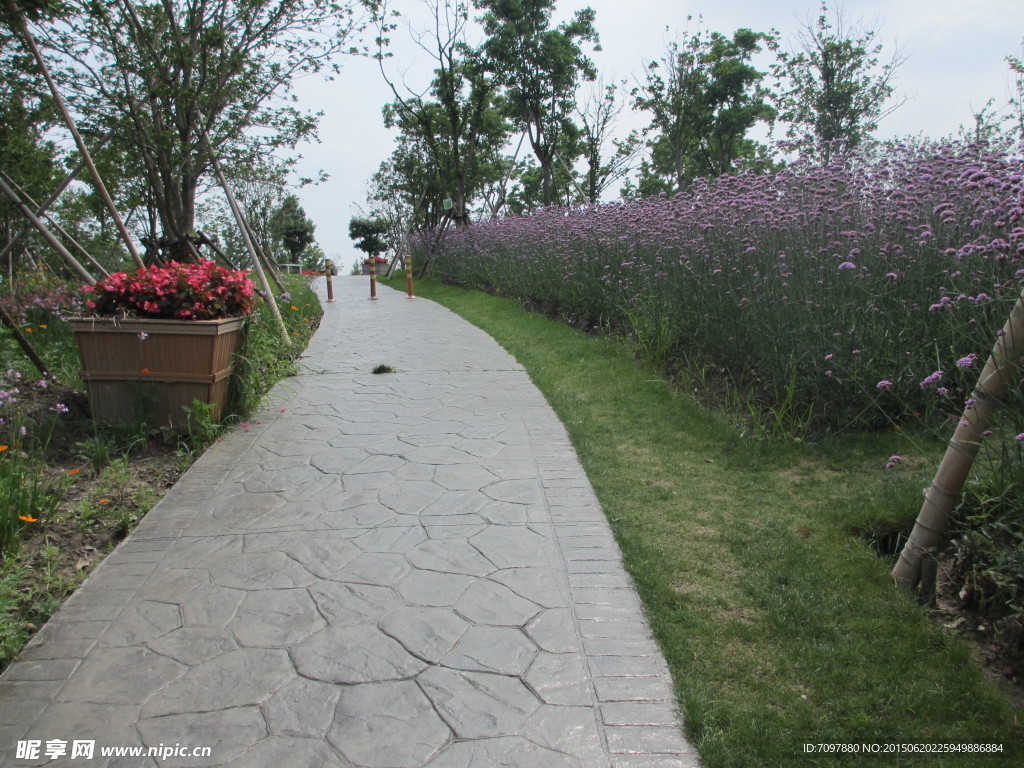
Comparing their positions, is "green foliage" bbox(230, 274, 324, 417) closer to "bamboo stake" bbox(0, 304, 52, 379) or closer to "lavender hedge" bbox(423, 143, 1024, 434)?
"bamboo stake" bbox(0, 304, 52, 379)

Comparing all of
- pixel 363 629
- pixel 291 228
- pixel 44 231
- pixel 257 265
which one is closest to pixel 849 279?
pixel 363 629

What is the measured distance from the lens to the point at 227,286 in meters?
5.91

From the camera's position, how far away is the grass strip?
2377 millimetres

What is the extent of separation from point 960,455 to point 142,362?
5.18 m

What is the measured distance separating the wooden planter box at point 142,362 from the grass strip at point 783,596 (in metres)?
2.86

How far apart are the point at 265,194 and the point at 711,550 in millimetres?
27987

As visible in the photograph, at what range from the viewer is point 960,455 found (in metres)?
2.93

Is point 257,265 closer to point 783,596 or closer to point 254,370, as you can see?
point 254,370

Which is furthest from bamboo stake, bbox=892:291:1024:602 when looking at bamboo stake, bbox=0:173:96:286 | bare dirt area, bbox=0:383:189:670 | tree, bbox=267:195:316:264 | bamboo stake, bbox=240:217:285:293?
tree, bbox=267:195:316:264

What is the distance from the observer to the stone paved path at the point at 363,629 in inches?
94.9

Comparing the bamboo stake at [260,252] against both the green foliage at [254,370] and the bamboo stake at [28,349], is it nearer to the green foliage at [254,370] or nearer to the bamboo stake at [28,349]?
the green foliage at [254,370]

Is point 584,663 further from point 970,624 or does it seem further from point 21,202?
point 21,202

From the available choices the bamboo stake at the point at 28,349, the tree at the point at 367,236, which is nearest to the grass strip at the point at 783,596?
the bamboo stake at the point at 28,349

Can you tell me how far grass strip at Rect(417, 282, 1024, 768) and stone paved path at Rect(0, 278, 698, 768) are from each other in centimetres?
19
